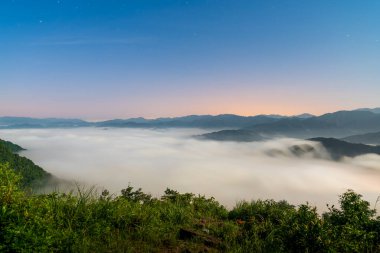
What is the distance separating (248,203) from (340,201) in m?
4.44

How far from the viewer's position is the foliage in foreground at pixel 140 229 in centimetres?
585

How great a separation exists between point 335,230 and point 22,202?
6.83 m

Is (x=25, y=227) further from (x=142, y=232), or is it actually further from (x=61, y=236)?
(x=142, y=232)

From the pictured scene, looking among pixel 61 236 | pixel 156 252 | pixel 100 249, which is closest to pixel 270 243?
pixel 156 252

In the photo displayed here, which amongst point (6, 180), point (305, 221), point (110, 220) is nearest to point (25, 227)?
point (6, 180)

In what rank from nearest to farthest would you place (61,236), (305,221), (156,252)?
(61,236)
(156,252)
(305,221)

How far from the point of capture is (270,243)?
7.69m

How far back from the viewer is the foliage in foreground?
19.2 ft

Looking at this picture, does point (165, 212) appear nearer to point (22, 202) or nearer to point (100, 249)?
point (100, 249)

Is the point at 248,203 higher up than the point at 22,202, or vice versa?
the point at 22,202

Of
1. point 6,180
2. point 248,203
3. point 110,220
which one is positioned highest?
point 6,180

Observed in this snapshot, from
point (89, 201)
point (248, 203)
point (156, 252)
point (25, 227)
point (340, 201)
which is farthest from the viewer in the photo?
point (248, 203)

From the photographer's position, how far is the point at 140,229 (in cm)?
781

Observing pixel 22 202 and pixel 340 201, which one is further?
pixel 340 201
